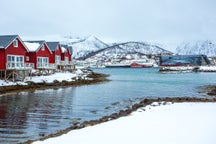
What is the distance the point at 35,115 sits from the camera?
62.2 ft

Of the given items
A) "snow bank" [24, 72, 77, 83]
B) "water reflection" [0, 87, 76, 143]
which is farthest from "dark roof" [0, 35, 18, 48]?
"water reflection" [0, 87, 76, 143]

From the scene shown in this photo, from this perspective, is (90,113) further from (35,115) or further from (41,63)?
(41,63)

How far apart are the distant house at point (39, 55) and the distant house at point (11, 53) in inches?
151

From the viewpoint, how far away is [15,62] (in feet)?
130

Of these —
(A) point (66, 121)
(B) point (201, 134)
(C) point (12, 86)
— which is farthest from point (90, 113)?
(C) point (12, 86)

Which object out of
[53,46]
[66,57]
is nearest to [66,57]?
[66,57]

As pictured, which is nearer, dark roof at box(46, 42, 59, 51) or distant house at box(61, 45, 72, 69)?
dark roof at box(46, 42, 59, 51)

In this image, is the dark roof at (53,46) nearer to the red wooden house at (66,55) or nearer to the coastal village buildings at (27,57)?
the coastal village buildings at (27,57)

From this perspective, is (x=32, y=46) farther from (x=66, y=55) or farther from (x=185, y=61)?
(x=185, y=61)

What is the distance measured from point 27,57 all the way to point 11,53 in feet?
23.4

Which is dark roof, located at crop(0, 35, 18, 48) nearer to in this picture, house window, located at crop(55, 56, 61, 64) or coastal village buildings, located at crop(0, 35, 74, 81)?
coastal village buildings, located at crop(0, 35, 74, 81)

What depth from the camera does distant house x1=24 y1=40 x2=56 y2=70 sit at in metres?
46.2

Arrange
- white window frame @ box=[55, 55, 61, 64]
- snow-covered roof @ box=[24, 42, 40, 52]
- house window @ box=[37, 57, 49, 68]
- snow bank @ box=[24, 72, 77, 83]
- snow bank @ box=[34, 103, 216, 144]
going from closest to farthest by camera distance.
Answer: snow bank @ box=[34, 103, 216, 144] → snow bank @ box=[24, 72, 77, 83] → snow-covered roof @ box=[24, 42, 40, 52] → house window @ box=[37, 57, 49, 68] → white window frame @ box=[55, 55, 61, 64]

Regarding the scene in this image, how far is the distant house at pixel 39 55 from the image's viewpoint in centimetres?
4619
